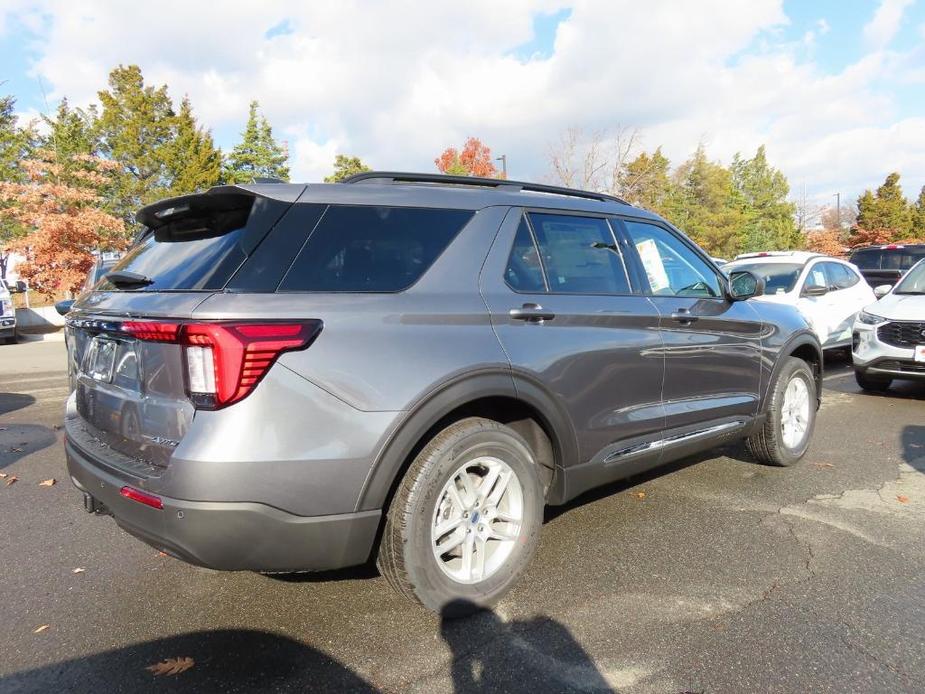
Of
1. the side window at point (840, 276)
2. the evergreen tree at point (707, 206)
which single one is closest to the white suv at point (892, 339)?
the side window at point (840, 276)

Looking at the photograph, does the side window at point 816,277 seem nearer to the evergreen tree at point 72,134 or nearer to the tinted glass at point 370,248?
the tinted glass at point 370,248

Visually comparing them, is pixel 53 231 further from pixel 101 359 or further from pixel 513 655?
pixel 513 655

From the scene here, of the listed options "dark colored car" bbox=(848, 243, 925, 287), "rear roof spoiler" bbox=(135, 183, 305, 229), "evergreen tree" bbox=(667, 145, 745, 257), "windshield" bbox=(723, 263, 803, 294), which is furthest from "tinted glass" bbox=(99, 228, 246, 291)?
"evergreen tree" bbox=(667, 145, 745, 257)

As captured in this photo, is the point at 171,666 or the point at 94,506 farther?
the point at 94,506

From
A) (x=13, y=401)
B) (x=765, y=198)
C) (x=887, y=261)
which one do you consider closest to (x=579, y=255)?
(x=13, y=401)

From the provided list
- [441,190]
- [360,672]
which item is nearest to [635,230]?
[441,190]

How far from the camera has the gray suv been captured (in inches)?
86.4

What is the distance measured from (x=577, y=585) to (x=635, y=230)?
208cm

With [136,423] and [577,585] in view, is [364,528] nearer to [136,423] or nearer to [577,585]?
[136,423]

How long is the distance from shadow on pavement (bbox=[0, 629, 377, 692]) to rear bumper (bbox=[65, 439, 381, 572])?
0.38 metres

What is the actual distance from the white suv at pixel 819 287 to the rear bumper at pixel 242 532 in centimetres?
780

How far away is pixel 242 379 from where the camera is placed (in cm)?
217

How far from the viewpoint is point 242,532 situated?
219 centimetres

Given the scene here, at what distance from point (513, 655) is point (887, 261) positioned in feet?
53.5
